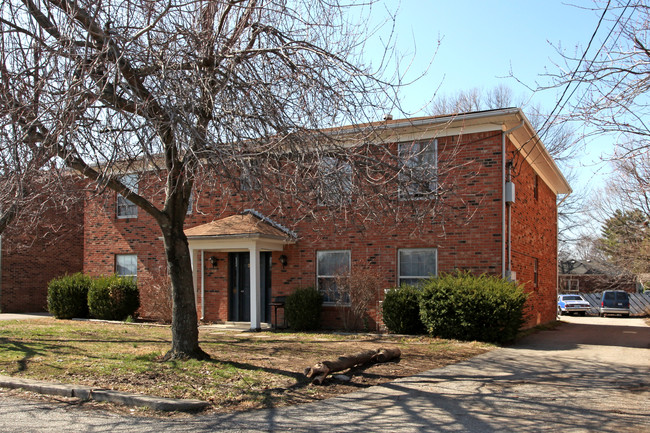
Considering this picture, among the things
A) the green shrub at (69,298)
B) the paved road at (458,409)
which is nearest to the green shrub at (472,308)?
the paved road at (458,409)

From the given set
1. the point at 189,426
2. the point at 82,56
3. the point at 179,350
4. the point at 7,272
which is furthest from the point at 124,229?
the point at 189,426

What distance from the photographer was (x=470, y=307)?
42.2ft

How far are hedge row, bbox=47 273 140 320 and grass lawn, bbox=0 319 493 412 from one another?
292 cm

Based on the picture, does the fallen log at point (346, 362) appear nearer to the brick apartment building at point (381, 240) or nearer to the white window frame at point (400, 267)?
the brick apartment building at point (381, 240)

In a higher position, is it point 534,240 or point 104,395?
point 534,240

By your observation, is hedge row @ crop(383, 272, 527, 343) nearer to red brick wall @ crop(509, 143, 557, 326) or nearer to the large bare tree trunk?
red brick wall @ crop(509, 143, 557, 326)

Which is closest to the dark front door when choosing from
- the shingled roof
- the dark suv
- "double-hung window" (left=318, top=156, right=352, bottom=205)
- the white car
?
the shingled roof

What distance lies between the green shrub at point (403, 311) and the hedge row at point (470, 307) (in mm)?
68

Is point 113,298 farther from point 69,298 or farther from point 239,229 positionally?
point 239,229

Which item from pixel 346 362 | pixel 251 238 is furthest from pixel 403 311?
pixel 346 362

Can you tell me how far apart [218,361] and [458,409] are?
4.17 metres

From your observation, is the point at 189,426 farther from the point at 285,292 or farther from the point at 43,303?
A: the point at 43,303

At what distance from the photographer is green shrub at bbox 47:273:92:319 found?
62.3ft

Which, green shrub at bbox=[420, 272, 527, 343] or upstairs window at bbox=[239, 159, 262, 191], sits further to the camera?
green shrub at bbox=[420, 272, 527, 343]
